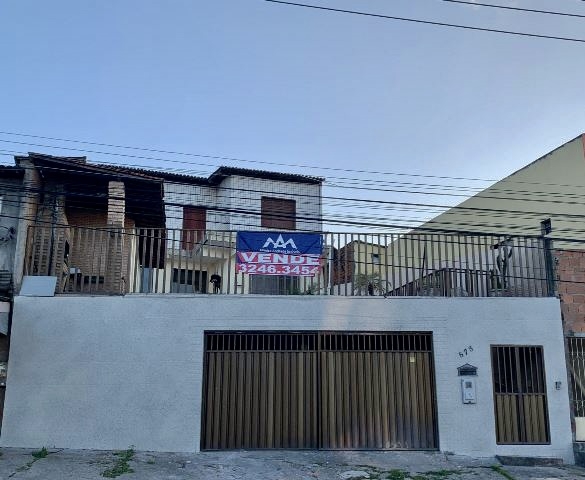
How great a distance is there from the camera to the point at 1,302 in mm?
9312

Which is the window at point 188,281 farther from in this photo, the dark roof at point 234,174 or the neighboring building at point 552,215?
the dark roof at point 234,174

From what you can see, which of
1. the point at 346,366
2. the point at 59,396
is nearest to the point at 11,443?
the point at 59,396

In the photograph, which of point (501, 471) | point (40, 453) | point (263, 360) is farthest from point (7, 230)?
point (501, 471)

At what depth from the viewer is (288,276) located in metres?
10.5

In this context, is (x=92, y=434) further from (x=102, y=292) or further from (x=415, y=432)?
(x=415, y=432)

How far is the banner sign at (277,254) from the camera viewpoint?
409 inches

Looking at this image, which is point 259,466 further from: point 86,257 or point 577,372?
point 577,372

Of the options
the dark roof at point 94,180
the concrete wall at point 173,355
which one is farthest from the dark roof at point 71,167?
the concrete wall at point 173,355

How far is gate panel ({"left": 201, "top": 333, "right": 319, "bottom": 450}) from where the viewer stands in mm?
9531

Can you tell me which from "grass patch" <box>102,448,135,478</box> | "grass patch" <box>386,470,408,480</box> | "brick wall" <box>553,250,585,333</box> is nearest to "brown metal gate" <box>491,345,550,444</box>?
"brick wall" <box>553,250,585,333</box>

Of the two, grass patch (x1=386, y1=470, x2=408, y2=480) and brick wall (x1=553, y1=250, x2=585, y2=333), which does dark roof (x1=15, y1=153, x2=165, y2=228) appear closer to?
grass patch (x1=386, y1=470, x2=408, y2=480)

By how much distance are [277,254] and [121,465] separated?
4.43m

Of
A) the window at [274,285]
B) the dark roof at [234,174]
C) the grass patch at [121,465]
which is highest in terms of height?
the dark roof at [234,174]

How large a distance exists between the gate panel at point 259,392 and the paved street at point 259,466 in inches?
12.1
